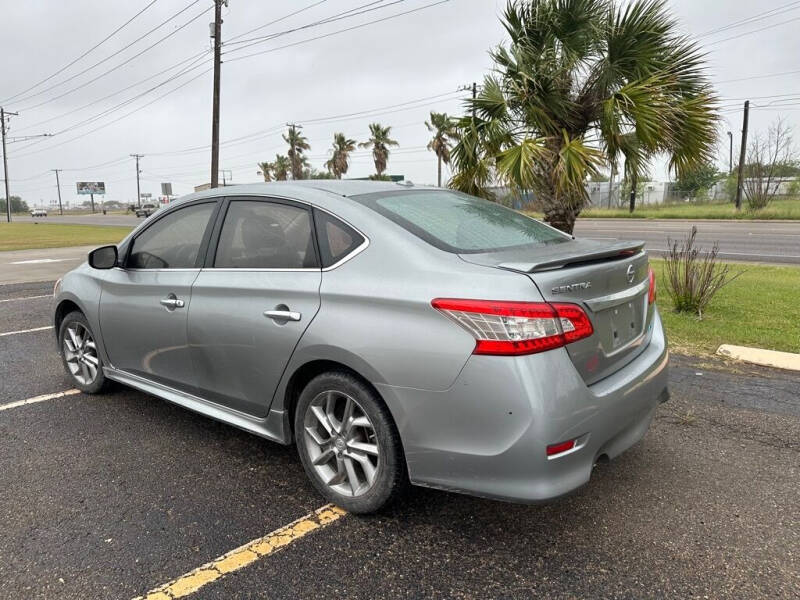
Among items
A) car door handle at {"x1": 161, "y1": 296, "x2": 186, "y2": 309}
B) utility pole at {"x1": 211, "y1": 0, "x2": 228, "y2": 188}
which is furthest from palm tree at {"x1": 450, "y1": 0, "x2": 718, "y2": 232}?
utility pole at {"x1": 211, "y1": 0, "x2": 228, "y2": 188}

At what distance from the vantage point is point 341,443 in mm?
2795

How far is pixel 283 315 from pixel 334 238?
0.45 meters

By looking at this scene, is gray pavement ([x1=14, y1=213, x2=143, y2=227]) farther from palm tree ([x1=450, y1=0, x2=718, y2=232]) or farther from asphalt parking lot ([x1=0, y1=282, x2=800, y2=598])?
asphalt parking lot ([x1=0, y1=282, x2=800, y2=598])

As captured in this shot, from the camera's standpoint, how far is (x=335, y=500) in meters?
2.83

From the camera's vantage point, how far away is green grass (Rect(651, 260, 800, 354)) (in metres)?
5.65

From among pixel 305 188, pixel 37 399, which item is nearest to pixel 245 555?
pixel 305 188

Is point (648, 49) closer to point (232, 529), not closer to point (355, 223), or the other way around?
point (355, 223)

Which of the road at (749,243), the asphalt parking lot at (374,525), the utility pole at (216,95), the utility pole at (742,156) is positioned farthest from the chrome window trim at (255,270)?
the utility pole at (742,156)

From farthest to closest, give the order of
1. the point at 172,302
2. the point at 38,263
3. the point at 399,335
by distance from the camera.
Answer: the point at 38,263 → the point at 172,302 → the point at 399,335

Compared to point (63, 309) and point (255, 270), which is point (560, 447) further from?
point (63, 309)

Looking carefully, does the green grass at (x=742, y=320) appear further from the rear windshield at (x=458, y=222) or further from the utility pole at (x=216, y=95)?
the utility pole at (x=216, y=95)

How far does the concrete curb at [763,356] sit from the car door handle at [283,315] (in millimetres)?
4212

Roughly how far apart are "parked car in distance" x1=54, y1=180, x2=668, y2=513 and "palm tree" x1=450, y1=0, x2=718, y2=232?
12.6 feet

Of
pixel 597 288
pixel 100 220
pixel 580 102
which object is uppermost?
pixel 580 102
